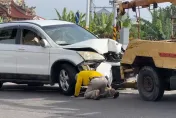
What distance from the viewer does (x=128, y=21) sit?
124 ft

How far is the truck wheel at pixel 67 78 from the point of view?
12516 millimetres

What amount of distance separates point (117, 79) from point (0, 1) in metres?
36.5

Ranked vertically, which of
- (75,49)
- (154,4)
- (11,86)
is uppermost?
(154,4)

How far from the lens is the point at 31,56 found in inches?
523

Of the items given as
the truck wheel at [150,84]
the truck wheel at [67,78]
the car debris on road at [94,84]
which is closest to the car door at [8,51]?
the truck wheel at [67,78]

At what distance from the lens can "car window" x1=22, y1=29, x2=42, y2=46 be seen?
13289 millimetres

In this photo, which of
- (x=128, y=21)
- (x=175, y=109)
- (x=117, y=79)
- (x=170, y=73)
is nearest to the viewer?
(x=175, y=109)

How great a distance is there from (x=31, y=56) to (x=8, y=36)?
47.5 inches

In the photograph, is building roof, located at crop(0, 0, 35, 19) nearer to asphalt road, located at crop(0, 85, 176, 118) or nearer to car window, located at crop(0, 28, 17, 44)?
car window, located at crop(0, 28, 17, 44)

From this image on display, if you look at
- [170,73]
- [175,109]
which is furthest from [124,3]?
[175,109]

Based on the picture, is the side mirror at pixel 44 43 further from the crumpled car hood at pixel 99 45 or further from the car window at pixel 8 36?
the car window at pixel 8 36

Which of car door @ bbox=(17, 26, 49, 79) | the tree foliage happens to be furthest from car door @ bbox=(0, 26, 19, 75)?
the tree foliage

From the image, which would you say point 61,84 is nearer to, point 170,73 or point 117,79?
point 117,79

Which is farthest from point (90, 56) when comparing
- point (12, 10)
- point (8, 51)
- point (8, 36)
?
point (12, 10)
